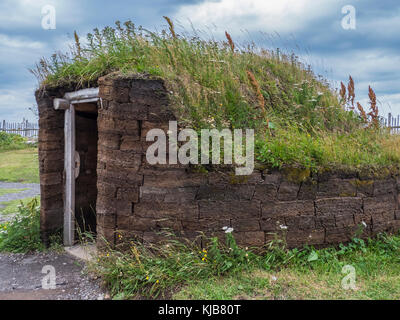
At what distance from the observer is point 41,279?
5.23 metres

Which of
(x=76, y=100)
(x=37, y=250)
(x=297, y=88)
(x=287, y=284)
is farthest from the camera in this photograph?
(x=297, y=88)

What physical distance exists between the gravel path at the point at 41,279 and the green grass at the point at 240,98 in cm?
274

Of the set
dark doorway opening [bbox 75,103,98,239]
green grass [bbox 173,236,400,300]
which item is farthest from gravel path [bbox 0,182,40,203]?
green grass [bbox 173,236,400,300]

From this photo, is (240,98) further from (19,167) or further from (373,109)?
(19,167)

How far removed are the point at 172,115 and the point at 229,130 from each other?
94 cm

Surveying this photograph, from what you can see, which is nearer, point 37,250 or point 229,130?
point 229,130

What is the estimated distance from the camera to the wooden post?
6145 mm

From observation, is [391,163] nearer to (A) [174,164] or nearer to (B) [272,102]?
(B) [272,102]

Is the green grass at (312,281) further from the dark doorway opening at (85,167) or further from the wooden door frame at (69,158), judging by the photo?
the dark doorway opening at (85,167)

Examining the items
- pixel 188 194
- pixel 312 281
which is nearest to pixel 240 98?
pixel 188 194

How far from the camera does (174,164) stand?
462cm

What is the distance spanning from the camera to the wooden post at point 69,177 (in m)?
6.14

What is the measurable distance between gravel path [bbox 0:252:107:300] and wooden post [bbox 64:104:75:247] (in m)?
0.43
